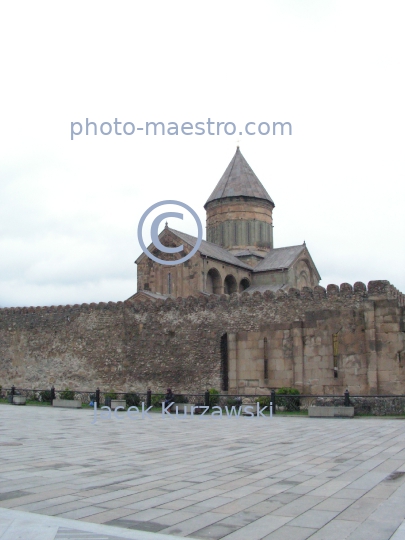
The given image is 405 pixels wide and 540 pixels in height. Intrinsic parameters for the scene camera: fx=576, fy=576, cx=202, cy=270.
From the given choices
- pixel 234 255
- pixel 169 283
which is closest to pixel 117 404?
pixel 169 283

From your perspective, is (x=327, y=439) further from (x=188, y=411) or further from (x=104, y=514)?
(x=188, y=411)

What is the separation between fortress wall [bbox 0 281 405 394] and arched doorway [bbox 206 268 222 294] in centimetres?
985

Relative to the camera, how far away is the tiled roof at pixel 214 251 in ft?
102

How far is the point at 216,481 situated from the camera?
5648 mm

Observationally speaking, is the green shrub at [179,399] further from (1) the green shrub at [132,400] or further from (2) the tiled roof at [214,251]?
(2) the tiled roof at [214,251]

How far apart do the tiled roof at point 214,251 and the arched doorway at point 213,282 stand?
0.84 m

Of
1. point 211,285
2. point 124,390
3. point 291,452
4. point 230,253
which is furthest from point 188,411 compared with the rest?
point 230,253

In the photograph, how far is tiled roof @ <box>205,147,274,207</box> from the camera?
3691cm

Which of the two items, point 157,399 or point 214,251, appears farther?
point 214,251

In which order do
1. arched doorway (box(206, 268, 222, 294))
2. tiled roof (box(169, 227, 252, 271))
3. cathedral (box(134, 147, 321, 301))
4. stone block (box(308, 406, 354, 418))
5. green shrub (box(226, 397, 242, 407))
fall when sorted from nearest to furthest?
stone block (box(308, 406, 354, 418)) → green shrub (box(226, 397, 242, 407)) → cathedral (box(134, 147, 321, 301)) → tiled roof (box(169, 227, 252, 271)) → arched doorway (box(206, 268, 222, 294))

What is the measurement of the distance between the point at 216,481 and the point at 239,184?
3283cm


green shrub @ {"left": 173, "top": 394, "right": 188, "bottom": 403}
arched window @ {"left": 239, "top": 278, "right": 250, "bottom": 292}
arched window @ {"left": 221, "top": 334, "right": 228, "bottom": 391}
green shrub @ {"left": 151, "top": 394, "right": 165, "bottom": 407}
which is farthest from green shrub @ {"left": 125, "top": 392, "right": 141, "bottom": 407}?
arched window @ {"left": 239, "top": 278, "right": 250, "bottom": 292}

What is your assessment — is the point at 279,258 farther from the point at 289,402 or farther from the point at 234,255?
the point at 289,402

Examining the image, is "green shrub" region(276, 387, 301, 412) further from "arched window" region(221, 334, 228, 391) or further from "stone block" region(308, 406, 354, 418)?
"arched window" region(221, 334, 228, 391)
